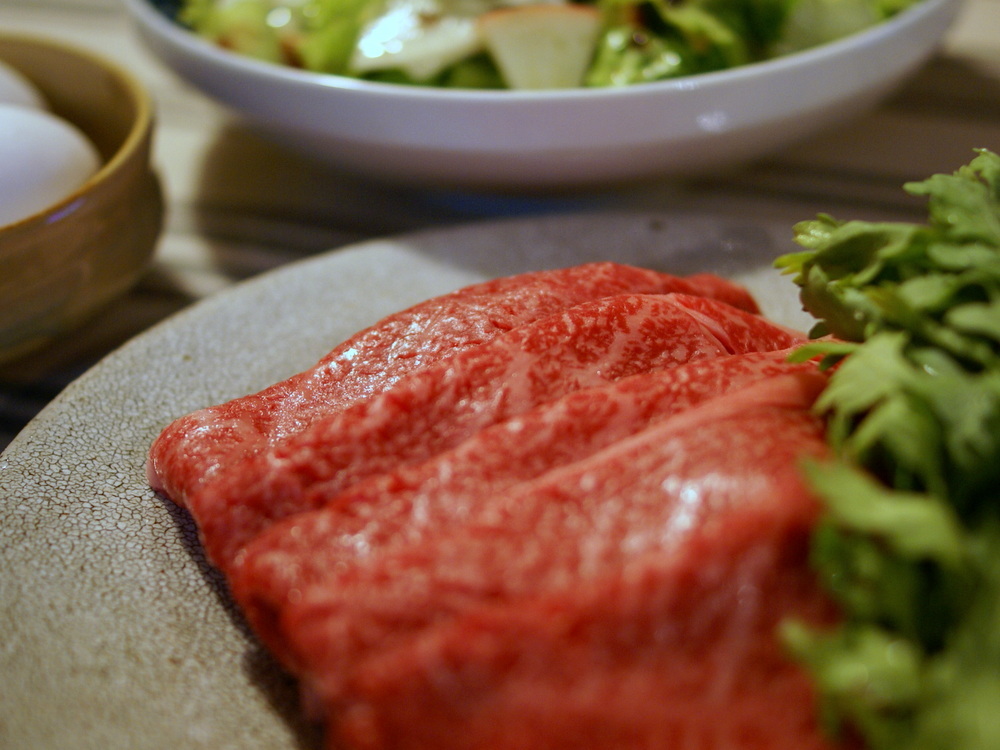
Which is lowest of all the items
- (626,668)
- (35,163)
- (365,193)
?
(365,193)

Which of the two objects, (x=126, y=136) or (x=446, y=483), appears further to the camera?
(x=126, y=136)

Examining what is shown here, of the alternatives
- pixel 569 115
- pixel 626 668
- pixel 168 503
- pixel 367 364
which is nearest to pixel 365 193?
pixel 569 115

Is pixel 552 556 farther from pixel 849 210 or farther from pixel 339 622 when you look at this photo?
pixel 849 210

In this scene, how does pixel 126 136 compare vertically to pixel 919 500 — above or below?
below

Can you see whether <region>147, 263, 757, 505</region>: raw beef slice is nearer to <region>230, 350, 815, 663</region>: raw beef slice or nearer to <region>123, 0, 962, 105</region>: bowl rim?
<region>230, 350, 815, 663</region>: raw beef slice

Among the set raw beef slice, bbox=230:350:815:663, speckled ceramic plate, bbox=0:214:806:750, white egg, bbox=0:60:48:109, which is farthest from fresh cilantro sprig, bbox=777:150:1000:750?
white egg, bbox=0:60:48:109

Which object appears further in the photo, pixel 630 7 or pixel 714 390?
pixel 630 7

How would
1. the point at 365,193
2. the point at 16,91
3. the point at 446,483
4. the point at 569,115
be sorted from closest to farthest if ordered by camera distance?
the point at 446,483, the point at 569,115, the point at 16,91, the point at 365,193

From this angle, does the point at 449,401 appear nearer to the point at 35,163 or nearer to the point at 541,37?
the point at 35,163

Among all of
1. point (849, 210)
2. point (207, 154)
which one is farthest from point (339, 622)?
point (207, 154)
